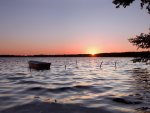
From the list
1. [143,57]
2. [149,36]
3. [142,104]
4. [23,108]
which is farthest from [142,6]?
[23,108]

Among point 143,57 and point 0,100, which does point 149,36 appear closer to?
point 143,57

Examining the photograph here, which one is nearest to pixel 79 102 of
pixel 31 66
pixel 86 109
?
pixel 86 109

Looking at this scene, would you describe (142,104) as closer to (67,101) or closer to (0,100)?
(67,101)

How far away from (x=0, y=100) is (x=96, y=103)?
6.92 metres

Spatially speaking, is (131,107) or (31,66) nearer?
(131,107)

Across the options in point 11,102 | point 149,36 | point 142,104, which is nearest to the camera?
point 142,104

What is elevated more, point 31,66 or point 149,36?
point 149,36

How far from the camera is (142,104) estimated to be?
1694 centimetres

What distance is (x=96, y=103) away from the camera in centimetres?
1780

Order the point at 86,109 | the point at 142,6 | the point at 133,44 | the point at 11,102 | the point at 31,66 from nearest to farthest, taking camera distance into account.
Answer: the point at 86,109 → the point at 11,102 → the point at 142,6 → the point at 133,44 → the point at 31,66

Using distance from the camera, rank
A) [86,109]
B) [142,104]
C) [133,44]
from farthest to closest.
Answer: [133,44], [142,104], [86,109]

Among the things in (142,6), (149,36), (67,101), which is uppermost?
(142,6)

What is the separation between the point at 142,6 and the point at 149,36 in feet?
10.8

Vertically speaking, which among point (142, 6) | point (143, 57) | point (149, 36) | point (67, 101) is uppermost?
point (142, 6)
